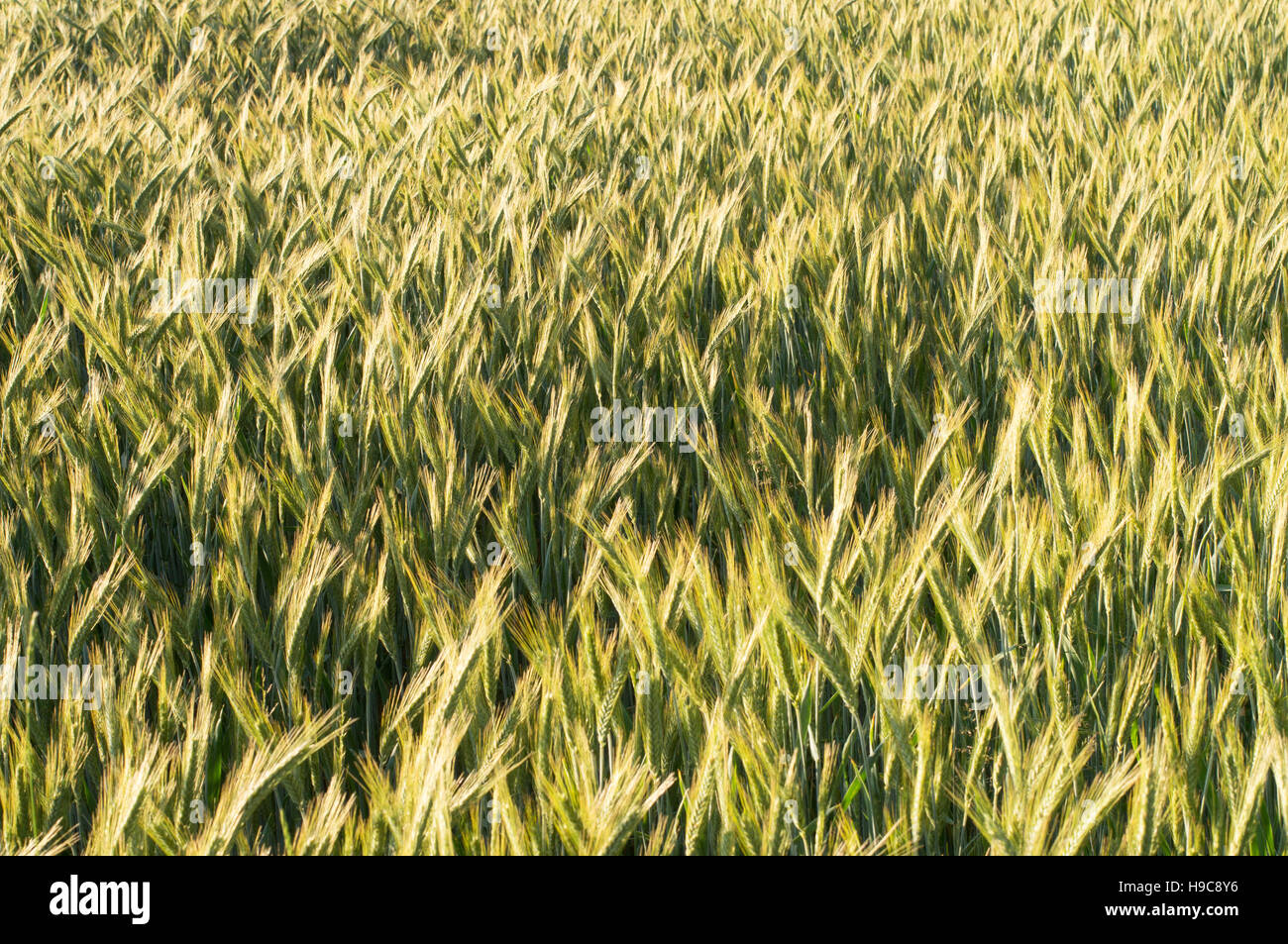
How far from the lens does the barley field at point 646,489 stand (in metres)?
0.99

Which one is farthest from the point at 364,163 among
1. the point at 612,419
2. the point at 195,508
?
the point at 195,508

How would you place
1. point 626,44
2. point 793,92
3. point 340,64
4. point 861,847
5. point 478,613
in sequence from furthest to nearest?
point 340,64, point 626,44, point 793,92, point 478,613, point 861,847

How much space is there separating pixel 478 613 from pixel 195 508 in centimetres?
50

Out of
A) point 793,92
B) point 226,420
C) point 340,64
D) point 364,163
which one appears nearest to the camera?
point 226,420

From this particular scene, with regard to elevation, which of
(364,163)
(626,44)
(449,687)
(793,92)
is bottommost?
(449,687)

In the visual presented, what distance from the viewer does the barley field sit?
0.99m

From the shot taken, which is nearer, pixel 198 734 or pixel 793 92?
pixel 198 734

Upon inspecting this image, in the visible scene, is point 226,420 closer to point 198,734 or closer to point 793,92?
point 198,734

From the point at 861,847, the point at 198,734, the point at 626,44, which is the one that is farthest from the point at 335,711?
the point at 626,44

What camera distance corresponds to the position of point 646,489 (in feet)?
5.19

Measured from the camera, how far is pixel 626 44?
4504 millimetres

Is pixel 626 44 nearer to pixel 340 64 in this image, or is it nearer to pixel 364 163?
pixel 340 64
